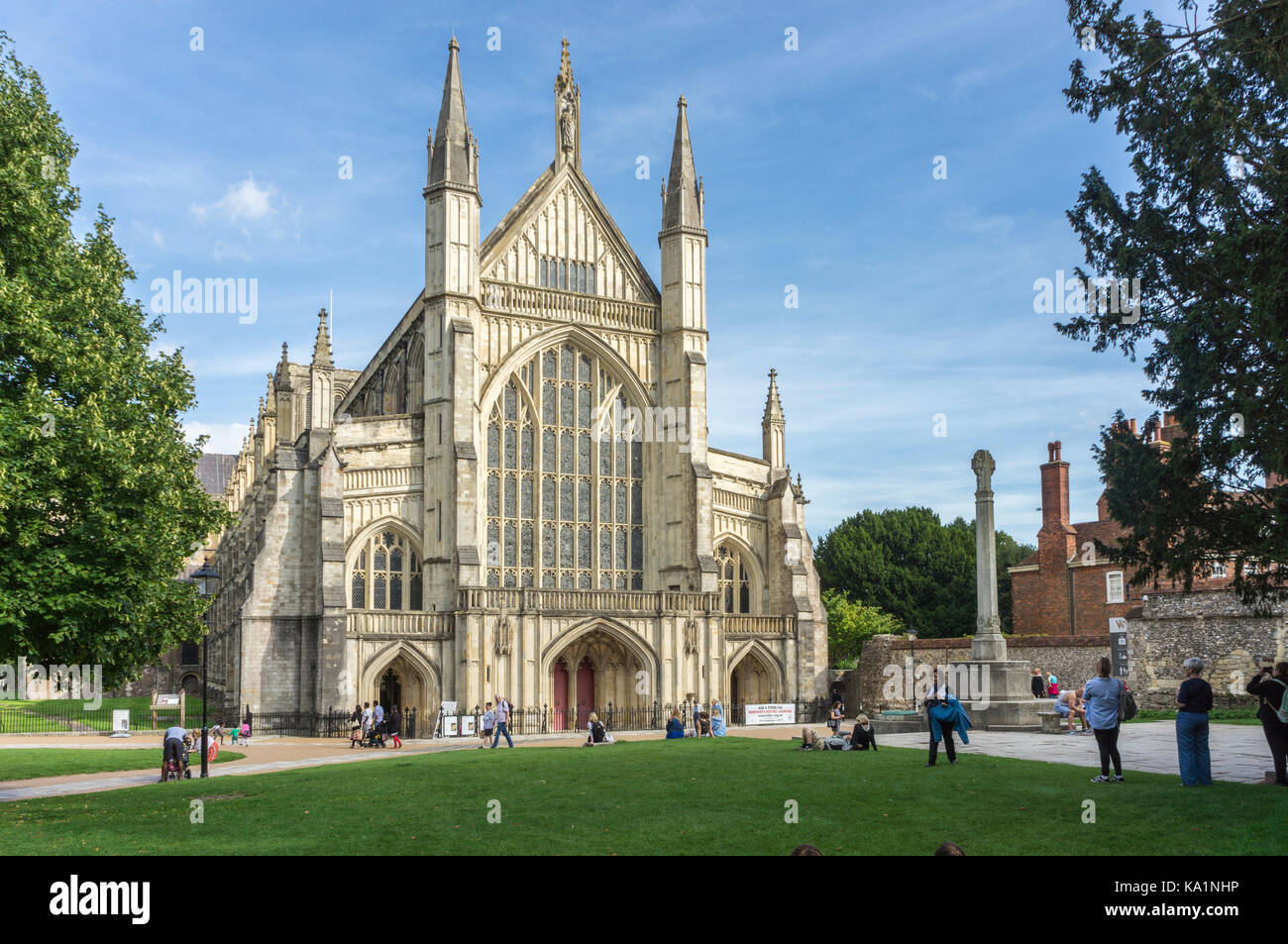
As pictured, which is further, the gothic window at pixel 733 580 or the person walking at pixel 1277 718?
the gothic window at pixel 733 580

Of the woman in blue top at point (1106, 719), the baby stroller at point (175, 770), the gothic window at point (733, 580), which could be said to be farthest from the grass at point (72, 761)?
the gothic window at point (733, 580)

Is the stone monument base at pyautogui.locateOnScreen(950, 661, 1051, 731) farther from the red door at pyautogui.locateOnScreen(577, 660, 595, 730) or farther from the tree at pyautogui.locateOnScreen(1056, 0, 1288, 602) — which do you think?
the red door at pyautogui.locateOnScreen(577, 660, 595, 730)

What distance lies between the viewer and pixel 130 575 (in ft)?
57.0

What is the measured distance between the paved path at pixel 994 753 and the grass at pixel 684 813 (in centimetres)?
124

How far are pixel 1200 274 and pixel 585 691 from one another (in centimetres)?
3002

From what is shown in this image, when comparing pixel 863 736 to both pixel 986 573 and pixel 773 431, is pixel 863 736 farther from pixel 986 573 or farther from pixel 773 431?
pixel 773 431

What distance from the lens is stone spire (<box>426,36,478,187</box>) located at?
4181 cm

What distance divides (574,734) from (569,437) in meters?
12.0

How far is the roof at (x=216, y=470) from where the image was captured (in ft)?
325

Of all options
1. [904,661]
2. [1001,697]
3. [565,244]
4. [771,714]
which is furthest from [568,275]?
[1001,697]

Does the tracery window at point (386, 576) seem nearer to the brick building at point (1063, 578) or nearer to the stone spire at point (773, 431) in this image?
the stone spire at point (773, 431)
